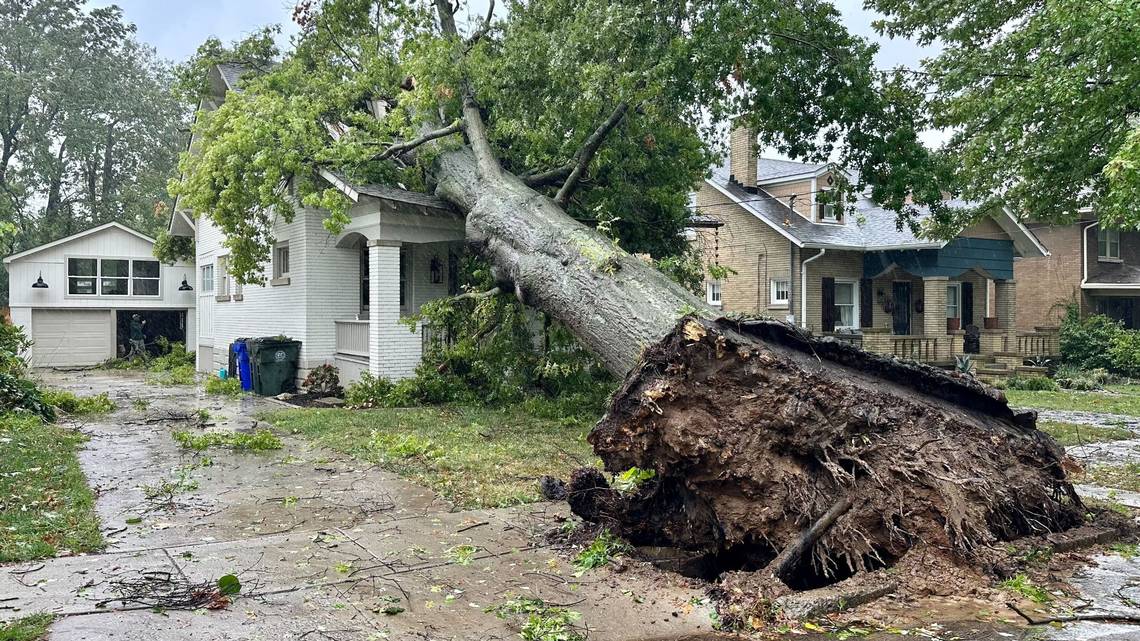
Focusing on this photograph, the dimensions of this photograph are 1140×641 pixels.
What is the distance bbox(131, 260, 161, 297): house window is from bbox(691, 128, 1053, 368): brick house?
714 inches

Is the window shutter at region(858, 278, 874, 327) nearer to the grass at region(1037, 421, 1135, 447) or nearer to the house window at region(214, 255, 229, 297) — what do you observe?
the grass at region(1037, 421, 1135, 447)

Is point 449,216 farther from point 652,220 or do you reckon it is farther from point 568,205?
point 652,220

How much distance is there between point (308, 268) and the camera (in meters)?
15.4

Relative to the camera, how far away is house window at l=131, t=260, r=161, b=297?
2659 cm

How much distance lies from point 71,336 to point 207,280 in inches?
295

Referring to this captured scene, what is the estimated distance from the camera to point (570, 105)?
1118 cm

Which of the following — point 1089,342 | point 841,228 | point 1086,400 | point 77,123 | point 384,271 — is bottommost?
point 1086,400

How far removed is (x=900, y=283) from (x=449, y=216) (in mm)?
15335

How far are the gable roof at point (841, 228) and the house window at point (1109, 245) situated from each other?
12.2 feet

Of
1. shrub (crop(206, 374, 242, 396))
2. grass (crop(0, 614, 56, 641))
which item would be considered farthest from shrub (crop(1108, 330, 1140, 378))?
grass (crop(0, 614, 56, 641))

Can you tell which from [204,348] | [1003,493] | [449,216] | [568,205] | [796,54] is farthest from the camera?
[204,348]

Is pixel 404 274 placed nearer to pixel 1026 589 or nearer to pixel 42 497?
pixel 42 497

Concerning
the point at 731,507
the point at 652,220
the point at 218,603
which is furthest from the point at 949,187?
the point at 218,603

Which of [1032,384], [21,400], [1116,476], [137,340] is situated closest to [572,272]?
[1116,476]
